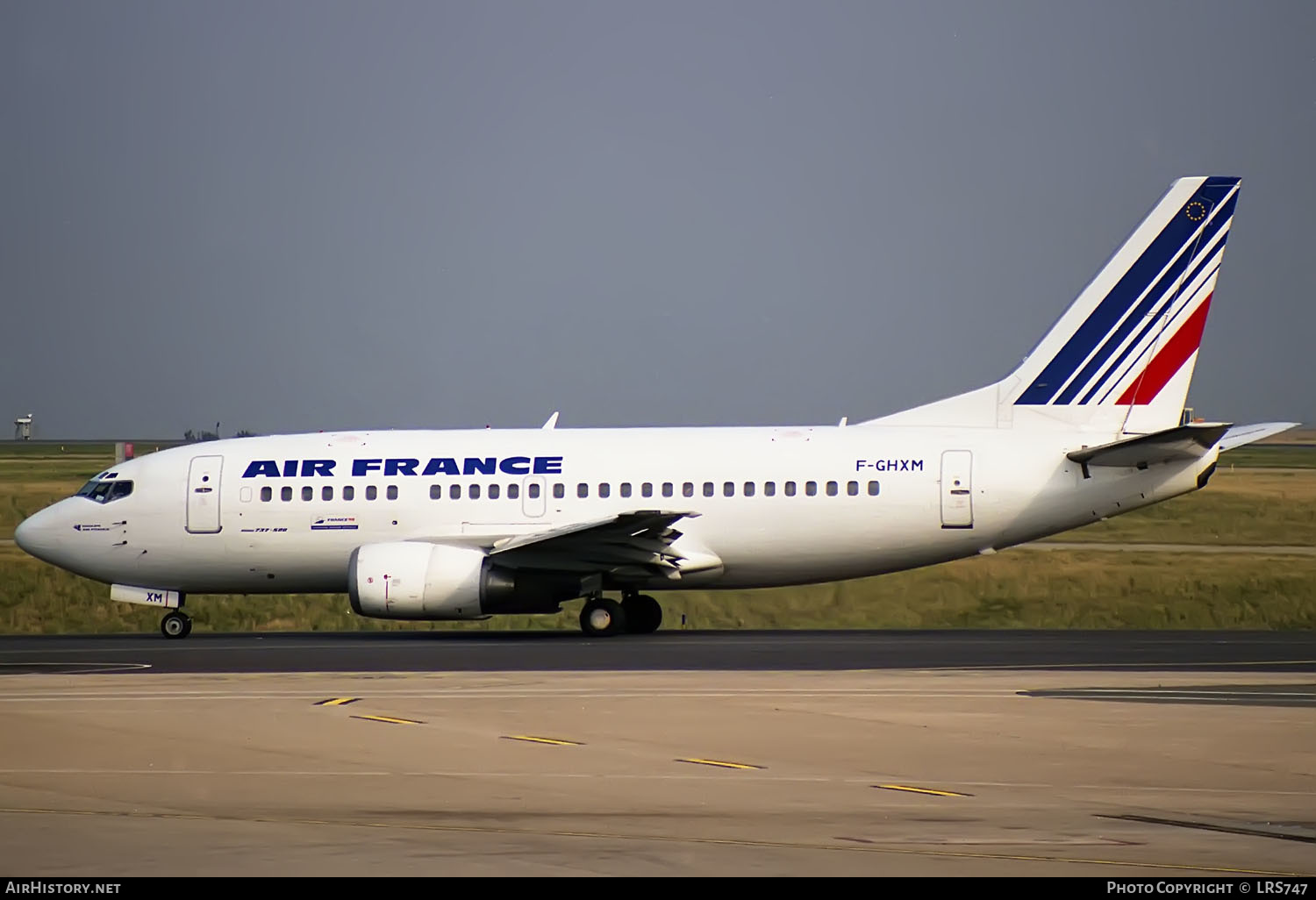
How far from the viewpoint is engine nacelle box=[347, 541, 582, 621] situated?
27234mm

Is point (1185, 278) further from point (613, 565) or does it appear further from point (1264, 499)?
point (1264, 499)

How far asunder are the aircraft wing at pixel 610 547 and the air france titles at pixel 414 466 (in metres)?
1.29

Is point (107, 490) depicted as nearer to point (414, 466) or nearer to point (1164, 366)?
point (414, 466)

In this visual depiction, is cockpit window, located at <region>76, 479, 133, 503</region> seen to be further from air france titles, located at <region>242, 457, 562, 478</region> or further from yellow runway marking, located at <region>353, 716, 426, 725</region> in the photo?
yellow runway marking, located at <region>353, 716, 426, 725</region>

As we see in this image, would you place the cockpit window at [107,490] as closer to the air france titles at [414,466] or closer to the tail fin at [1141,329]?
the air france titles at [414,466]

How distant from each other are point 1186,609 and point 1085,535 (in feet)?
58.4

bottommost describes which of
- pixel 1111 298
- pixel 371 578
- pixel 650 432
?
pixel 371 578

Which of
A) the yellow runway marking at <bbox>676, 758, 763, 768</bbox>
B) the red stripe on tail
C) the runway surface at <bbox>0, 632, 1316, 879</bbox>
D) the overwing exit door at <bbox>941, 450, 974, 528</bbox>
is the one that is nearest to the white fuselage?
the overwing exit door at <bbox>941, 450, 974, 528</bbox>

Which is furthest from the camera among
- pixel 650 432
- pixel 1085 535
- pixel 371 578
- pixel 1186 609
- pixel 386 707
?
pixel 1085 535

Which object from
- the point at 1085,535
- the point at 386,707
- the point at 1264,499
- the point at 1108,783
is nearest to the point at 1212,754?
the point at 1108,783

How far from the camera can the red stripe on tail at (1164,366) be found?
2858 cm

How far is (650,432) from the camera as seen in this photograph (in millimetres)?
29953

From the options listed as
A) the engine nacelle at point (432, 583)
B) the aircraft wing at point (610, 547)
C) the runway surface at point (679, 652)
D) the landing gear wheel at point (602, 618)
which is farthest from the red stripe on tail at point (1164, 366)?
the engine nacelle at point (432, 583)

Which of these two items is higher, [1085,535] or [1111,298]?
[1111,298]
